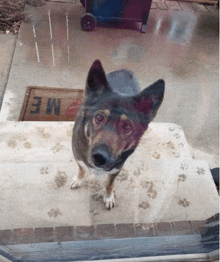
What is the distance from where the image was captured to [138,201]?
1.48m

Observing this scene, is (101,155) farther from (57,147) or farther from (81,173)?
(57,147)

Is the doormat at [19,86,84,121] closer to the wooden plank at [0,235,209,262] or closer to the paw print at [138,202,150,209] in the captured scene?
the paw print at [138,202,150,209]

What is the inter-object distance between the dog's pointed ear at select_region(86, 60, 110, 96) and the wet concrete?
25 cm

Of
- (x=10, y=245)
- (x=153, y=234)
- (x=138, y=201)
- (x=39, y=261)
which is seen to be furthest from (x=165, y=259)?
(x=10, y=245)

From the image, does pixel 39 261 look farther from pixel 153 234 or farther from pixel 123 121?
pixel 123 121

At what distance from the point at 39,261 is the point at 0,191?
0.50m

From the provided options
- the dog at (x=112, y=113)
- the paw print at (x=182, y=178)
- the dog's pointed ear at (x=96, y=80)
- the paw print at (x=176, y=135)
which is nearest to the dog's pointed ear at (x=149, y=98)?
the dog at (x=112, y=113)

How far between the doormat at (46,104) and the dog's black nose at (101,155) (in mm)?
1129

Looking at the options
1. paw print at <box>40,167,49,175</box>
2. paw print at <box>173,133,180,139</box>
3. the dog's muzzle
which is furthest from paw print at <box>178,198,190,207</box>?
paw print at <box>40,167,49,175</box>

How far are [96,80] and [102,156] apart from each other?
29 centimetres

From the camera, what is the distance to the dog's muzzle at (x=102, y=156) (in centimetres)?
85

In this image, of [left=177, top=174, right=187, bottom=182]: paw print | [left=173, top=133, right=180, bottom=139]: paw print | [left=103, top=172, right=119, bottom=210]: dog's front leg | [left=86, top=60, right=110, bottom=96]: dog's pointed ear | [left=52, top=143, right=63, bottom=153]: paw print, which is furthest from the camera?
[left=173, top=133, right=180, bottom=139]: paw print

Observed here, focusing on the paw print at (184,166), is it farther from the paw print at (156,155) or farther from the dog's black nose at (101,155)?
the dog's black nose at (101,155)

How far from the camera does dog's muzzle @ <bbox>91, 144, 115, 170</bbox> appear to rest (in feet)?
2.79
